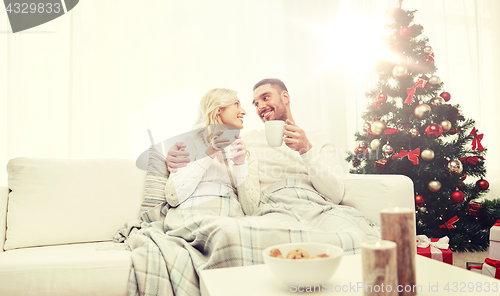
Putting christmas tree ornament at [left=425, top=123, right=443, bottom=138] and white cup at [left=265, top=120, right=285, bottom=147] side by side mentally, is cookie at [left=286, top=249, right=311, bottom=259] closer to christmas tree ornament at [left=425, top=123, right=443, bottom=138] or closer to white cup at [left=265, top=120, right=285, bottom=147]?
white cup at [left=265, top=120, right=285, bottom=147]

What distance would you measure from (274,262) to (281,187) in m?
1.02

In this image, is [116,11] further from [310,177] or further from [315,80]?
[310,177]

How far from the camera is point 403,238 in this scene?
0.51 metres

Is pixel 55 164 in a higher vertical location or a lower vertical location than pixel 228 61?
lower

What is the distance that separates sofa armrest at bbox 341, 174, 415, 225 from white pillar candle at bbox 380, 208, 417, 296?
0.88 metres

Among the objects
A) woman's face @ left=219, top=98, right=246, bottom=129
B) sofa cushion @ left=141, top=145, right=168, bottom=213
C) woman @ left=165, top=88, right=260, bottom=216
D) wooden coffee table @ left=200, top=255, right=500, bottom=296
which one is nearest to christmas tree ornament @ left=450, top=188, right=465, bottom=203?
woman @ left=165, top=88, right=260, bottom=216

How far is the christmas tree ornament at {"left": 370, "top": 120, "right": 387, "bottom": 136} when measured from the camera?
88.6 inches

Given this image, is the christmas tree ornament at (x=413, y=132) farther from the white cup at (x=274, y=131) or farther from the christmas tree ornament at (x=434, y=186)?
the white cup at (x=274, y=131)

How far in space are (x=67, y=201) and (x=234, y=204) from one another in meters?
0.72

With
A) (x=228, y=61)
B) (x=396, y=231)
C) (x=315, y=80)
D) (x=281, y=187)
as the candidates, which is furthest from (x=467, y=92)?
(x=396, y=231)

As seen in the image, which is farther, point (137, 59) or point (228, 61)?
point (228, 61)

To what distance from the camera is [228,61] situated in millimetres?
2562

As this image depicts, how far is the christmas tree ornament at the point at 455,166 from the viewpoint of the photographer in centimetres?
209

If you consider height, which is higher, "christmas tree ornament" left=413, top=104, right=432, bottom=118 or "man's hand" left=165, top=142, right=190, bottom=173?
"christmas tree ornament" left=413, top=104, right=432, bottom=118
